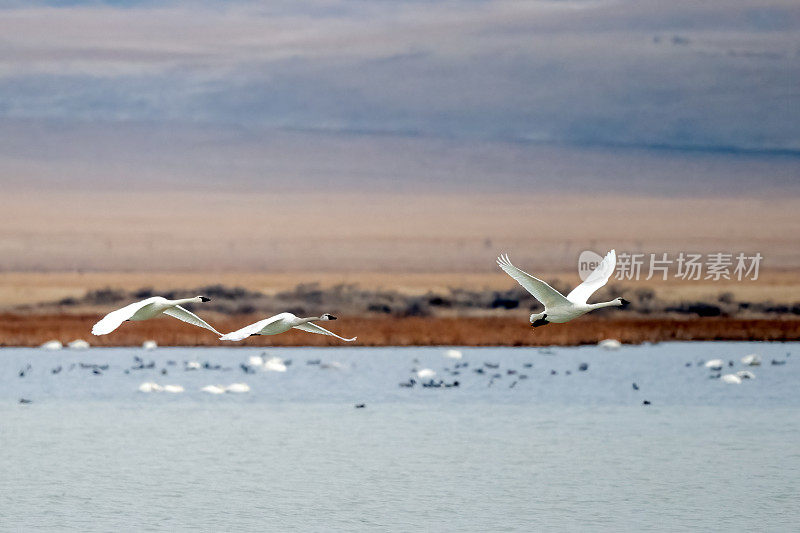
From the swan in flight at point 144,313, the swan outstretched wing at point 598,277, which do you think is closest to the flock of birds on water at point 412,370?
the swan outstretched wing at point 598,277

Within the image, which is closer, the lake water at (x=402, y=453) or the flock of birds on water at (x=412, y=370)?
the lake water at (x=402, y=453)

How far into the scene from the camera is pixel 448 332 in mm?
46531

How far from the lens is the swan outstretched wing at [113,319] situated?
35.2ft

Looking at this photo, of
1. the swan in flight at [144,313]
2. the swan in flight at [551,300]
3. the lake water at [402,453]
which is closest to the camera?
the swan in flight at [144,313]

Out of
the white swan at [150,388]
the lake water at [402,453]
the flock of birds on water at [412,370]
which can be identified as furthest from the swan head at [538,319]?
the white swan at [150,388]

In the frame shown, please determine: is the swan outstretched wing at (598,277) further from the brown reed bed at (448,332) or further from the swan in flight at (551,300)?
the brown reed bed at (448,332)

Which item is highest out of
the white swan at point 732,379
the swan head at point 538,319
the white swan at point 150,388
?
the swan head at point 538,319

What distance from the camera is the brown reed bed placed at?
44094mm

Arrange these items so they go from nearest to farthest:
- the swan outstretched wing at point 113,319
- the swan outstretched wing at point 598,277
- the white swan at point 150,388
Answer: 1. the swan outstretched wing at point 113,319
2. the swan outstretched wing at point 598,277
3. the white swan at point 150,388

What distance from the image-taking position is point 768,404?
107 ft

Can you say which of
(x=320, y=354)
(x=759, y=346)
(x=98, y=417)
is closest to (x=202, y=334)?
(x=320, y=354)

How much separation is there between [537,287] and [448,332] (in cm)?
3324

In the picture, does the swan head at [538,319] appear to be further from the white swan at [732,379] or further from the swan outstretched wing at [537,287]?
the white swan at [732,379]

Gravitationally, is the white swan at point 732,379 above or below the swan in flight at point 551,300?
below
